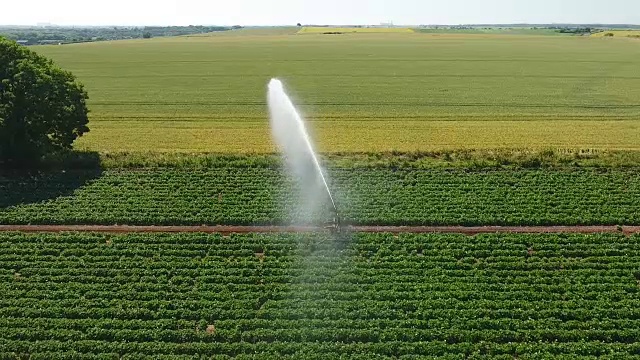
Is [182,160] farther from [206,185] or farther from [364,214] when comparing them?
[364,214]

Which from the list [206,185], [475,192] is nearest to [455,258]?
[475,192]

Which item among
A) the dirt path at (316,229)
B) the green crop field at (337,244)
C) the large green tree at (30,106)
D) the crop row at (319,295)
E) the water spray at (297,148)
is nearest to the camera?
the crop row at (319,295)

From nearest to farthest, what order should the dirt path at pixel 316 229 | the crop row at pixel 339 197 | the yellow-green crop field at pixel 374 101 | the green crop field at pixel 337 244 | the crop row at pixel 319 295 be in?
the crop row at pixel 319 295, the green crop field at pixel 337 244, the dirt path at pixel 316 229, the crop row at pixel 339 197, the yellow-green crop field at pixel 374 101

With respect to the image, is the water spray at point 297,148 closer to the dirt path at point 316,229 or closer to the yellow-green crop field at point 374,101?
the yellow-green crop field at point 374,101

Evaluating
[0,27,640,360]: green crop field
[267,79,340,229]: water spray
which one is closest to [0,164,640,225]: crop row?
[0,27,640,360]: green crop field

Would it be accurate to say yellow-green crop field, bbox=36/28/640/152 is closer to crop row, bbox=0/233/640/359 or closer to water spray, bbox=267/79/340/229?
water spray, bbox=267/79/340/229

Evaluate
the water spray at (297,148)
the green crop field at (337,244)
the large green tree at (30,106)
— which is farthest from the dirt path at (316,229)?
the large green tree at (30,106)
